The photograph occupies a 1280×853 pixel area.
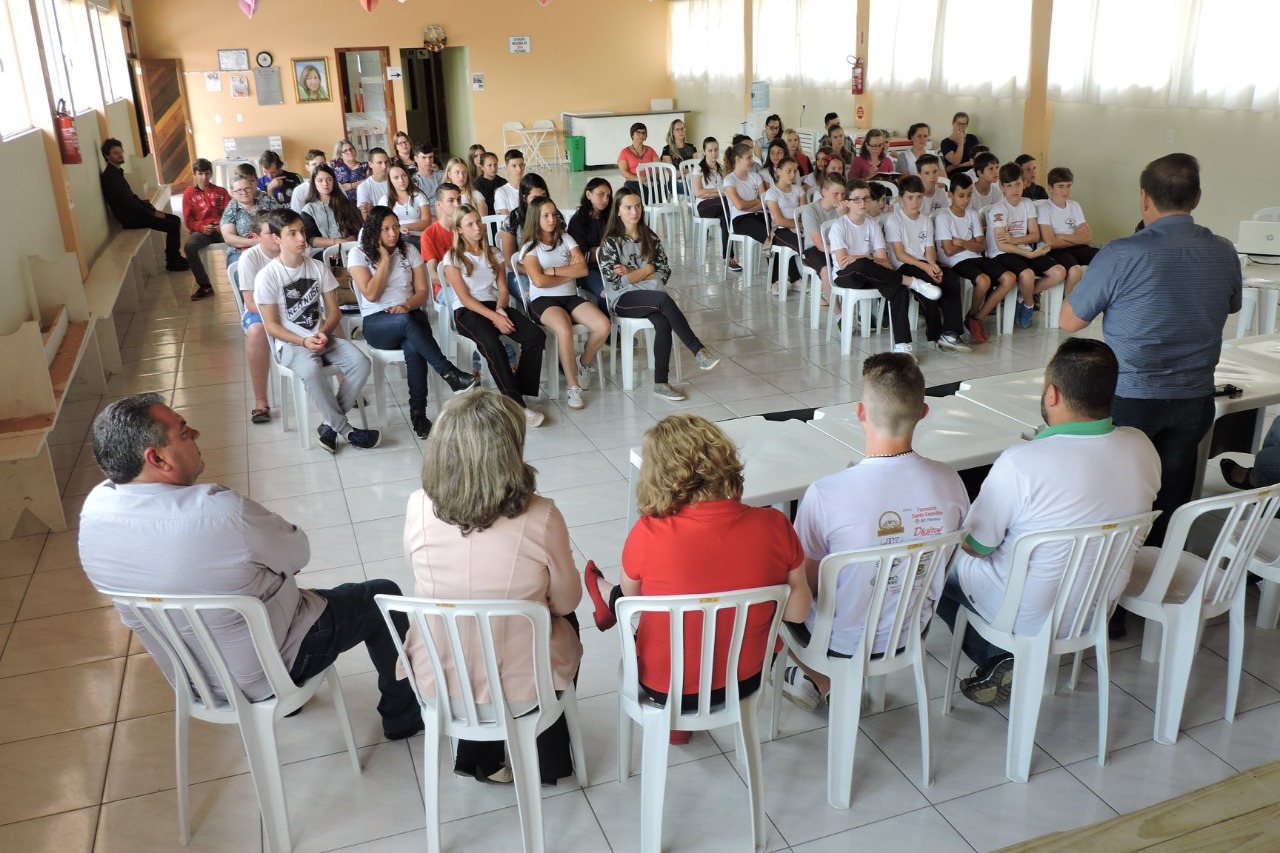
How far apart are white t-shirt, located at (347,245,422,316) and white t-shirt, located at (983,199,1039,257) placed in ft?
11.4

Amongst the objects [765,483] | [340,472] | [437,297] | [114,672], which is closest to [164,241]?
[437,297]

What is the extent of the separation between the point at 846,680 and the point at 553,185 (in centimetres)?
1243

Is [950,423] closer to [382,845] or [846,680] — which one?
[846,680]

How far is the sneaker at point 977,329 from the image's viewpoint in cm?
614

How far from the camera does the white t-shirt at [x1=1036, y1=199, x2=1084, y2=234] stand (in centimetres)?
641

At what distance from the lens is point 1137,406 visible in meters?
3.01

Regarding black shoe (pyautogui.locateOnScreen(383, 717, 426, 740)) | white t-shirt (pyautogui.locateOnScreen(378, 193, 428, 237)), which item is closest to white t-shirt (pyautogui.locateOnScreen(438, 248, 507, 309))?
white t-shirt (pyautogui.locateOnScreen(378, 193, 428, 237))

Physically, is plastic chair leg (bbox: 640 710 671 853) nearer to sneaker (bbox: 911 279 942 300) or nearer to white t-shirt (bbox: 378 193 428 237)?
sneaker (bbox: 911 279 942 300)

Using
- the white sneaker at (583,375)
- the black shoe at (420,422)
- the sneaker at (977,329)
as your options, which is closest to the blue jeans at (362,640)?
the black shoe at (420,422)

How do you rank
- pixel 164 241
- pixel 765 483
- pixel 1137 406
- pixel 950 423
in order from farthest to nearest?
pixel 164 241
pixel 950 423
pixel 1137 406
pixel 765 483

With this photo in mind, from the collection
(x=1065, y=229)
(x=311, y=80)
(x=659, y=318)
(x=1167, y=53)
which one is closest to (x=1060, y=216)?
(x=1065, y=229)

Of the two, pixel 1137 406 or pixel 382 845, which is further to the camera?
pixel 1137 406

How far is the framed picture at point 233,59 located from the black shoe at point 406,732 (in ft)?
45.8

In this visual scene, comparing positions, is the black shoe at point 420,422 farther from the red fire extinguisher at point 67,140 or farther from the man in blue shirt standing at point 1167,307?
the red fire extinguisher at point 67,140
